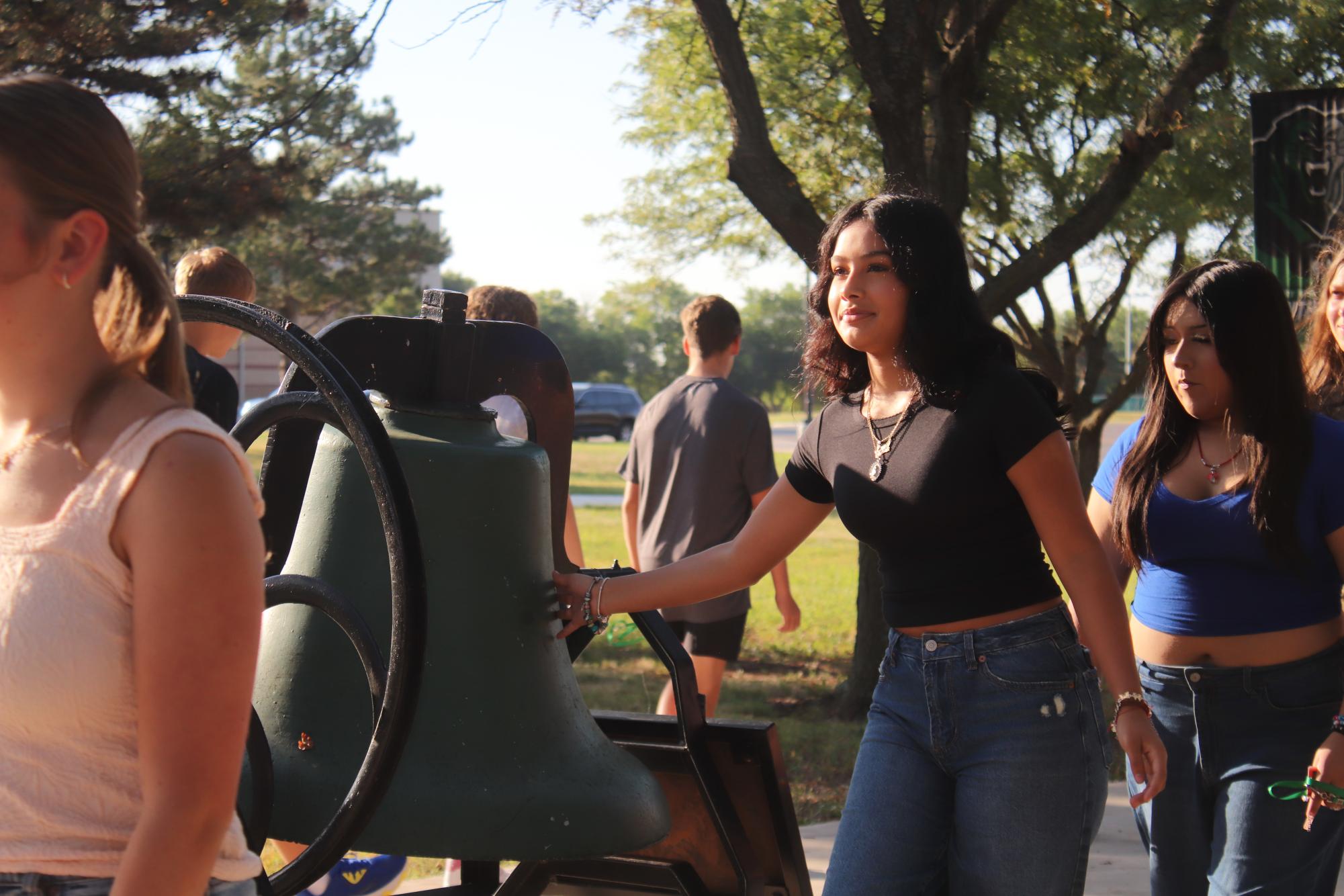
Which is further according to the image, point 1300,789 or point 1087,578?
point 1300,789

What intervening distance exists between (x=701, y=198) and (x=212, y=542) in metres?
9.25

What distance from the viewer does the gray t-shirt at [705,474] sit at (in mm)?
5121

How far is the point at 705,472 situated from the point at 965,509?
2.87 metres

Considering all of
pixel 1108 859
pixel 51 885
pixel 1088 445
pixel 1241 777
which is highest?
pixel 1088 445

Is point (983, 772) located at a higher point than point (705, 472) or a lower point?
lower

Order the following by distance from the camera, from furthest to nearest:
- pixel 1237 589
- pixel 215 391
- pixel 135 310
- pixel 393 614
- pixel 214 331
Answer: pixel 214 331 < pixel 215 391 < pixel 1237 589 < pixel 393 614 < pixel 135 310

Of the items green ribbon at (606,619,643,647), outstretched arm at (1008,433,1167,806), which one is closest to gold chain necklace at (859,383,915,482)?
outstretched arm at (1008,433,1167,806)

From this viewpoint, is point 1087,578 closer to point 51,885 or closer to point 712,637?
point 51,885

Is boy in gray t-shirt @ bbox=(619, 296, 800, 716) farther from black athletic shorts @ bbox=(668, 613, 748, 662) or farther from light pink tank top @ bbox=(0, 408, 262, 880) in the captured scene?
light pink tank top @ bbox=(0, 408, 262, 880)

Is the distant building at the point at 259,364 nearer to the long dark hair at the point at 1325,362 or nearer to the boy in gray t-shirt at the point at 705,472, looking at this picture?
the boy in gray t-shirt at the point at 705,472

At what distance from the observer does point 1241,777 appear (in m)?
2.68

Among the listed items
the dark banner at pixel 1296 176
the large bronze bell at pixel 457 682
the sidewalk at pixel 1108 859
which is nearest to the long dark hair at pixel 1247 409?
the large bronze bell at pixel 457 682

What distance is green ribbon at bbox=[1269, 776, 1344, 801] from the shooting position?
253 centimetres

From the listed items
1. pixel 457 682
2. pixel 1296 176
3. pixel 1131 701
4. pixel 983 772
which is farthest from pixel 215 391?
pixel 1296 176
